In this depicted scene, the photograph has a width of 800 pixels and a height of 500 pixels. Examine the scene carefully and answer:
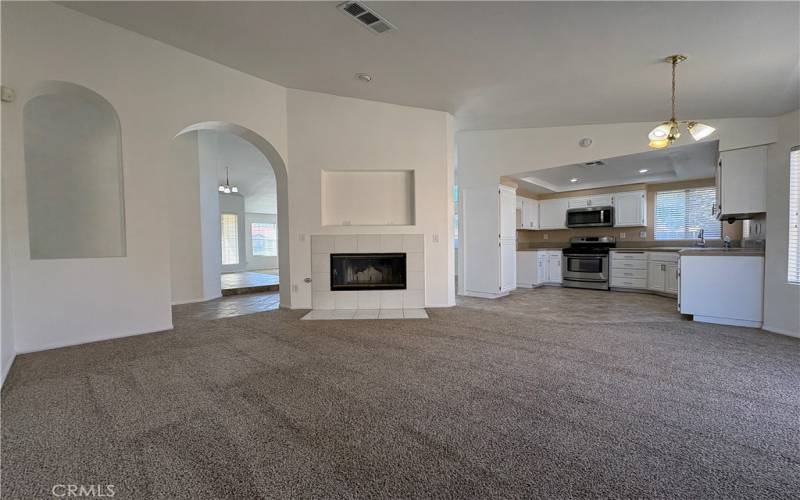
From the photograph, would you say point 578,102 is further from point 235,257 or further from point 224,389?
point 235,257

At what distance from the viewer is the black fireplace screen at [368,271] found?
4844mm

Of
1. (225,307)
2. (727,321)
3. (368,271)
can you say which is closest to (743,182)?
(727,321)

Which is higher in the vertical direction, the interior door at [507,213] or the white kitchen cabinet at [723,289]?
the interior door at [507,213]

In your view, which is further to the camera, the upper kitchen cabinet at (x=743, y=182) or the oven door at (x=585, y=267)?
the oven door at (x=585, y=267)

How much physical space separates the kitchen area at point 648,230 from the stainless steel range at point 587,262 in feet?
0.06

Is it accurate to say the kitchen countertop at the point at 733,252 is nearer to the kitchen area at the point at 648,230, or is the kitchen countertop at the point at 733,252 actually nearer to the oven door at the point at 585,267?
the kitchen area at the point at 648,230

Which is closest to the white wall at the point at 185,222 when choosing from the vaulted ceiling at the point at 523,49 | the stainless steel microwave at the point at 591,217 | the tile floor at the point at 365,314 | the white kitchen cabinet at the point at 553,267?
the vaulted ceiling at the point at 523,49

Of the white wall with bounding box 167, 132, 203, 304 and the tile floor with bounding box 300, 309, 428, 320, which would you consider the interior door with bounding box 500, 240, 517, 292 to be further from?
the white wall with bounding box 167, 132, 203, 304

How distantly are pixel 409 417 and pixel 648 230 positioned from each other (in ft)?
23.8

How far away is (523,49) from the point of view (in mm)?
3078

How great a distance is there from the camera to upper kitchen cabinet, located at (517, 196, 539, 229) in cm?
731

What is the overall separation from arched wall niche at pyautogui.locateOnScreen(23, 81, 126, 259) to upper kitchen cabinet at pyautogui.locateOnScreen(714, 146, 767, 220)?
7.43 metres

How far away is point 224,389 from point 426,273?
321cm

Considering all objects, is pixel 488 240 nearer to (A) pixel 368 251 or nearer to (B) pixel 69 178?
(A) pixel 368 251
